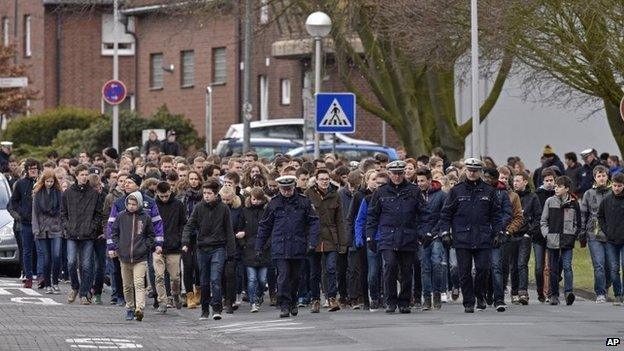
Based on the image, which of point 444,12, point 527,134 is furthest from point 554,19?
point 527,134

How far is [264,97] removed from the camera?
192 ft

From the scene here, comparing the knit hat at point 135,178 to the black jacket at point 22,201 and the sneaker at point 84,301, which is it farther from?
the black jacket at point 22,201

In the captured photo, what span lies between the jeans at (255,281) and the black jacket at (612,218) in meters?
4.19

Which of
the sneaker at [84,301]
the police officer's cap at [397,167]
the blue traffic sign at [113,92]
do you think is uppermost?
the blue traffic sign at [113,92]

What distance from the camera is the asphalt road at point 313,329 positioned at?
17219mm

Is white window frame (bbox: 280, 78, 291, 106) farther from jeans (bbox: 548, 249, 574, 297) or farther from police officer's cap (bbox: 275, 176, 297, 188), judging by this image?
police officer's cap (bbox: 275, 176, 297, 188)

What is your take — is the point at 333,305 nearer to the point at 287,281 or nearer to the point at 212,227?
the point at 287,281

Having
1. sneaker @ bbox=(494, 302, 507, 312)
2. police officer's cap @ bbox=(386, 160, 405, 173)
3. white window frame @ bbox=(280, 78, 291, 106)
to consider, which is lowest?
sneaker @ bbox=(494, 302, 507, 312)

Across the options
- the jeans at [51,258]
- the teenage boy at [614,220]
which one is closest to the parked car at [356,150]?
the jeans at [51,258]

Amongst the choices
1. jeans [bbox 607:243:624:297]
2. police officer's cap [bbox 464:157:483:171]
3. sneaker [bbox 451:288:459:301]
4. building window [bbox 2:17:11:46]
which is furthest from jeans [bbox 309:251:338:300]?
building window [bbox 2:17:11:46]

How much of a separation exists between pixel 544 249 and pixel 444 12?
867 centimetres

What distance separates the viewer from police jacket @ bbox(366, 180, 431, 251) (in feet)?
68.9

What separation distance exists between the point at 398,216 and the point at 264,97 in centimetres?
3783

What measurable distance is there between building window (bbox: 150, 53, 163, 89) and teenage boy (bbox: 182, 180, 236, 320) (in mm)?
43305
